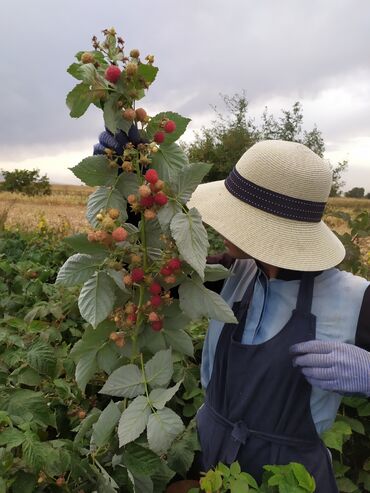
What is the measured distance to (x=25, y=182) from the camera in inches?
1088

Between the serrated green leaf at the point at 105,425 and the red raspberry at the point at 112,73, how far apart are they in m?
0.61

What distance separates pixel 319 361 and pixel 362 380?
11 centimetres

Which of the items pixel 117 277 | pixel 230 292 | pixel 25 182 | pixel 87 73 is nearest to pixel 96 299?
pixel 117 277

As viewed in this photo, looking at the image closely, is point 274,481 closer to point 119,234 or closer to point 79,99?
point 119,234

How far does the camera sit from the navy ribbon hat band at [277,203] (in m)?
1.27

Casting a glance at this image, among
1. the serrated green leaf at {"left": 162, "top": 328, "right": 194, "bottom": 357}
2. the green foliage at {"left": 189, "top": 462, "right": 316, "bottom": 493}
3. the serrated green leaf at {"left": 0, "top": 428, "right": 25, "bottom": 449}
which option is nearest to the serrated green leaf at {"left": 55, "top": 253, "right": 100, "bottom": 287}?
the serrated green leaf at {"left": 162, "top": 328, "right": 194, "bottom": 357}

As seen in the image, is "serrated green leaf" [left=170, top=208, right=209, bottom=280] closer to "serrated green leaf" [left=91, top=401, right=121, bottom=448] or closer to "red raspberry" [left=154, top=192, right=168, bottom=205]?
"red raspberry" [left=154, top=192, right=168, bottom=205]

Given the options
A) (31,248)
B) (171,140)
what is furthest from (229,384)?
(31,248)

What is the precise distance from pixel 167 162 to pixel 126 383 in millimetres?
420

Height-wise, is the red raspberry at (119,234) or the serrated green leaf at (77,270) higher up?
the red raspberry at (119,234)

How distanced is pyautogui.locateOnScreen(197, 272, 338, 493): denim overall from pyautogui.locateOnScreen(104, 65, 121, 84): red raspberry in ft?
2.32

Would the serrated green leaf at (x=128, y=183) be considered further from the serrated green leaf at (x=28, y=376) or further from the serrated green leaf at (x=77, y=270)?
the serrated green leaf at (x=28, y=376)

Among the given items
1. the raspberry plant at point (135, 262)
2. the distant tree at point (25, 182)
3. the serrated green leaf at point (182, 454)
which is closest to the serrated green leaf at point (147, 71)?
the raspberry plant at point (135, 262)

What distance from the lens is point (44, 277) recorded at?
9.28 ft
